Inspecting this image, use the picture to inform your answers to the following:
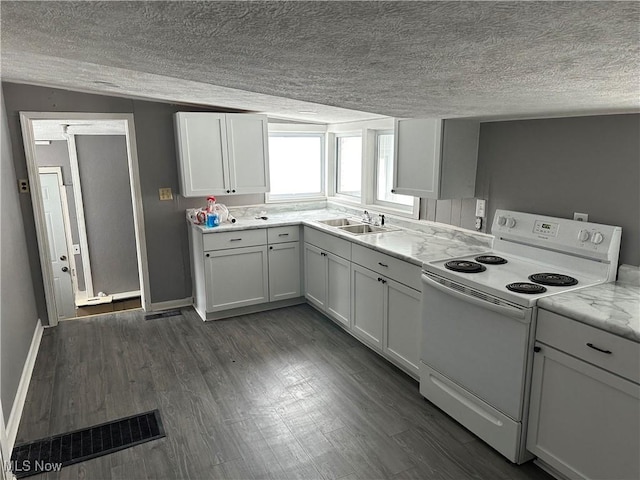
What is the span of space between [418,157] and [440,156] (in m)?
0.23

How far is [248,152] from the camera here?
4.32 metres

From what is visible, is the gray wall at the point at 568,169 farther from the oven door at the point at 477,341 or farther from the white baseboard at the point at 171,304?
the white baseboard at the point at 171,304

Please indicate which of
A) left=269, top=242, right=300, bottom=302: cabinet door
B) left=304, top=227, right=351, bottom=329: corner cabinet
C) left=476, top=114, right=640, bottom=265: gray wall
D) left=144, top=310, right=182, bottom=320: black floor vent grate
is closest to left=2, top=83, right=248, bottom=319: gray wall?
left=144, top=310, right=182, bottom=320: black floor vent grate

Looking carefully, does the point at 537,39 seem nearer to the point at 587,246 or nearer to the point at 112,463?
the point at 587,246

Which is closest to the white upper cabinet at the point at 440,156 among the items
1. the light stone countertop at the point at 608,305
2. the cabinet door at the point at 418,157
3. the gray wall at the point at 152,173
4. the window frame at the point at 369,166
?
the cabinet door at the point at 418,157

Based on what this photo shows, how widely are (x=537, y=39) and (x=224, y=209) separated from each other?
3.54m

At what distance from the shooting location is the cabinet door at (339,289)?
12.0 ft

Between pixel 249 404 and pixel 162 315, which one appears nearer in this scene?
pixel 249 404

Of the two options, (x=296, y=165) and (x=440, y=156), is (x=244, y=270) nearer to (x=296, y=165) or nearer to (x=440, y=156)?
(x=296, y=165)

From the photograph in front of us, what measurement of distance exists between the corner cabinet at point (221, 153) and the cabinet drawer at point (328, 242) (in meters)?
0.74

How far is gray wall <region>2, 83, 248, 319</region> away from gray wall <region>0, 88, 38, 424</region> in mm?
116

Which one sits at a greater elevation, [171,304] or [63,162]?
→ [63,162]

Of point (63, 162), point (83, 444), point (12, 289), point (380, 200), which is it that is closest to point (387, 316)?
point (380, 200)

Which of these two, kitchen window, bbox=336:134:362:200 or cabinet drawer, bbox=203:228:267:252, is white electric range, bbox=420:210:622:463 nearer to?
cabinet drawer, bbox=203:228:267:252
